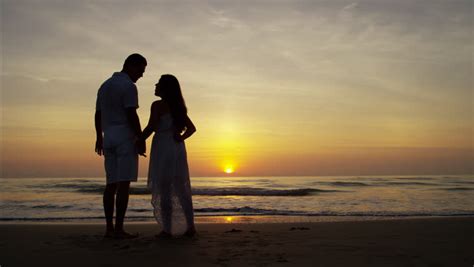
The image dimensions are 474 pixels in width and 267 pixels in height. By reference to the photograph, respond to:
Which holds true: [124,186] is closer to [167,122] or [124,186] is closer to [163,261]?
[167,122]

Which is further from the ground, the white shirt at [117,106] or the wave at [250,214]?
the white shirt at [117,106]

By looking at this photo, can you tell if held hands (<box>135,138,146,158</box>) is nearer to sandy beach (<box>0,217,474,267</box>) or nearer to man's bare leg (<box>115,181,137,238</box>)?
man's bare leg (<box>115,181,137,238</box>)

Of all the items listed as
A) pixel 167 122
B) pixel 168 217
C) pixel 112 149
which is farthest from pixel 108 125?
pixel 168 217

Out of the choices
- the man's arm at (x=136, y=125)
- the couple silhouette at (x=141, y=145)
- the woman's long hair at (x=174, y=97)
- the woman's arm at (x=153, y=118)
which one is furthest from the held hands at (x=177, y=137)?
the man's arm at (x=136, y=125)

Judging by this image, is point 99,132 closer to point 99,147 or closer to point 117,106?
point 99,147

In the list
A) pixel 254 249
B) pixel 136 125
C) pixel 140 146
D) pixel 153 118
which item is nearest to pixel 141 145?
pixel 140 146

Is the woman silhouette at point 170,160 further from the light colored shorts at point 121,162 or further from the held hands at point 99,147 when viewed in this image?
the held hands at point 99,147

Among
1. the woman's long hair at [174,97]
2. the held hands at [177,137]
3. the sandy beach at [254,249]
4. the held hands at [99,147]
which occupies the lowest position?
the sandy beach at [254,249]

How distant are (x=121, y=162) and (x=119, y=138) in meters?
0.26

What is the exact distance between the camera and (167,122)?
15.9ft

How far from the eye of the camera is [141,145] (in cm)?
464

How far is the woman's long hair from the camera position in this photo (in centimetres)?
479

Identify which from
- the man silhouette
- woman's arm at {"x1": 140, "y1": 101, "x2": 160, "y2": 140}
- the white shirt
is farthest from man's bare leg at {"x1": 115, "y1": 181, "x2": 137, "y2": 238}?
woman's arm at {"x1": 140, "y1": 101, "x2": 160, "y2": 140}

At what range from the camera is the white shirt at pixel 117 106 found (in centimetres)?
458
